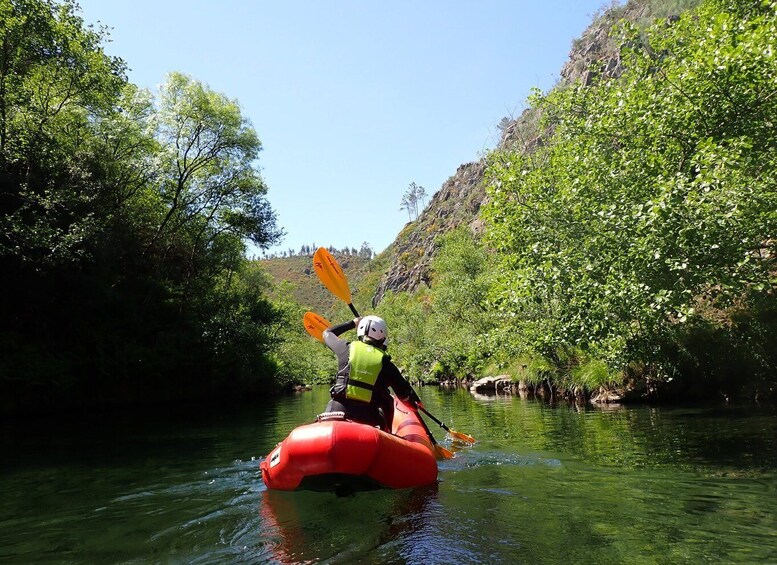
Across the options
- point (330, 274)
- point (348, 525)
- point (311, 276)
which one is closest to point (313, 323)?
point (330, 274)

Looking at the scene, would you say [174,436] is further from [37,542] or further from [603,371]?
[603,371]

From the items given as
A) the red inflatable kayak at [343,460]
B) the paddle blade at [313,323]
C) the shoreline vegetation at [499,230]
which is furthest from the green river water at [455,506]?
the shoreline vegetation at [499,230]

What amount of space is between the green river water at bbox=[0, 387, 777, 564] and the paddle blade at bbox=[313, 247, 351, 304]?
2883mm

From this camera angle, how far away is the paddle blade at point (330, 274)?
8.97 meters

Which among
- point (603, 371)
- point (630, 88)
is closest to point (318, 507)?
point (630, 88)

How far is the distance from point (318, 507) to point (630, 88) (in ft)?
30.8

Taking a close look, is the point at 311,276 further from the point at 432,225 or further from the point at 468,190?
the point at 468,190

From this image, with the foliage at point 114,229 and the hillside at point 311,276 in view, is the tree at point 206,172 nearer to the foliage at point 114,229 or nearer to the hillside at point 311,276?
the foliage at point 114,229

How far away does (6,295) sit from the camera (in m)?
14.1

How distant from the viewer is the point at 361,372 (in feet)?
17.5

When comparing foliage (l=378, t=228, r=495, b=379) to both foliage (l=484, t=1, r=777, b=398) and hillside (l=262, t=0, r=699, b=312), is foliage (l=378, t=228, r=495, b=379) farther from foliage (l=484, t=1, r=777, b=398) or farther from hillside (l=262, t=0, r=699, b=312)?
foliage (l=484, t=1, r=777, b=398)

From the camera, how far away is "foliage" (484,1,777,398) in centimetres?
735

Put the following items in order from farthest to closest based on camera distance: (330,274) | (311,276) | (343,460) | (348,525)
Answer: (311,276), (330,274), (343,460), (348,525)

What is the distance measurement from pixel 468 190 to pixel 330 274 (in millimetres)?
85891
